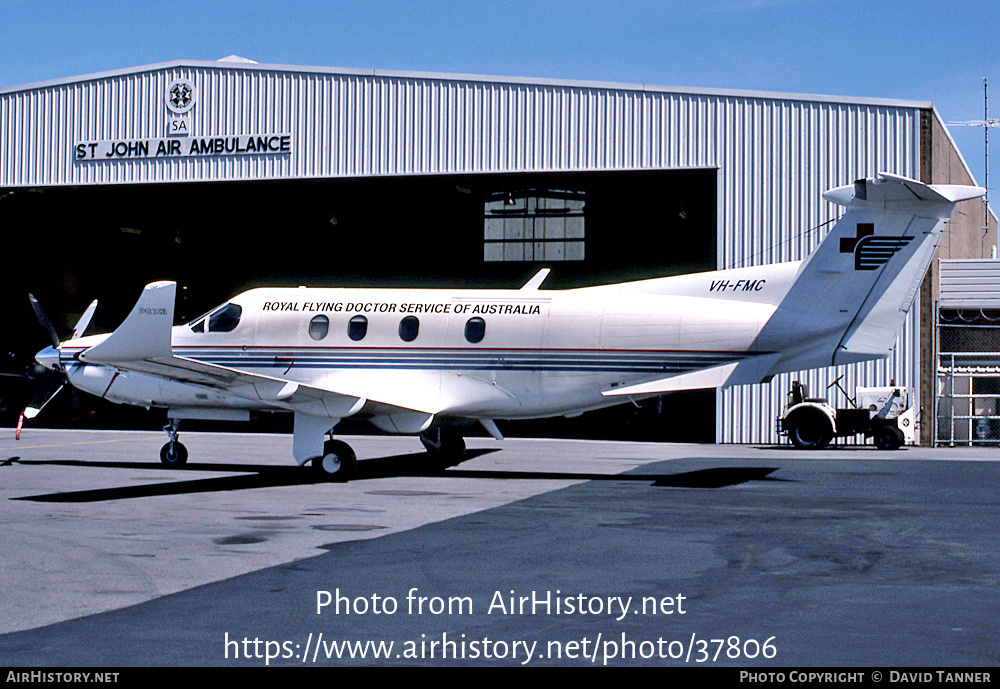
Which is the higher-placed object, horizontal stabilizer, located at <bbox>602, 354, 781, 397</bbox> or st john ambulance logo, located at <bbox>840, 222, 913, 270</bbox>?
st john ambulance logo, located at <bbox>840, 222, 913, 270</bbox>

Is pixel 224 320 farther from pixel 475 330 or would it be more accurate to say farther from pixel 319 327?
pixel 475 330

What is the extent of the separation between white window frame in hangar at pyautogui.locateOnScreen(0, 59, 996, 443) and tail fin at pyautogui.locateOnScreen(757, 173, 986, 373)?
1386 cm

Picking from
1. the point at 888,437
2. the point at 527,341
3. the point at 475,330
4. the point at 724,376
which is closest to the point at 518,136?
the point at 888,437

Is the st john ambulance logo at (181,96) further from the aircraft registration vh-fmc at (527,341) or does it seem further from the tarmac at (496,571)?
the tarmac at (496,571)

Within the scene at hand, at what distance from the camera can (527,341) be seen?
17906mm

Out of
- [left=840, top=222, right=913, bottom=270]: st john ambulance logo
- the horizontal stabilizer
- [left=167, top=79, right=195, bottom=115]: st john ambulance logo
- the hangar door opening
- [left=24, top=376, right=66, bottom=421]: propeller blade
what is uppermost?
[left=167, top=79, right=195, bottom=115]: st john ambulance logo

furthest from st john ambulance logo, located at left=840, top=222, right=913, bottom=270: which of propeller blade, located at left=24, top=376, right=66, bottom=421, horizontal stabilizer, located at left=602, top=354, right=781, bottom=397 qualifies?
propeller blade, located at left=24, top=376, right=66, bottom=421

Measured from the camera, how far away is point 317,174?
110 feet

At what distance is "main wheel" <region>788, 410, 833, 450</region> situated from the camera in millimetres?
28031

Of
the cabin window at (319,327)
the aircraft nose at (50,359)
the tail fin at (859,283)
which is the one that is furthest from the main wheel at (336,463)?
the tail fin at (859,283)

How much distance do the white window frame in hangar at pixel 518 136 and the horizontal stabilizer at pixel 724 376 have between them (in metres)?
14.1

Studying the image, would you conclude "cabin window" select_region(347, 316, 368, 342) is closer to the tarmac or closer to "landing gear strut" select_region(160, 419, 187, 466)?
the tarmac

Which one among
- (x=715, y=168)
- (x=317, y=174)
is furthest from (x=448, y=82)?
(x=715, y=168)
